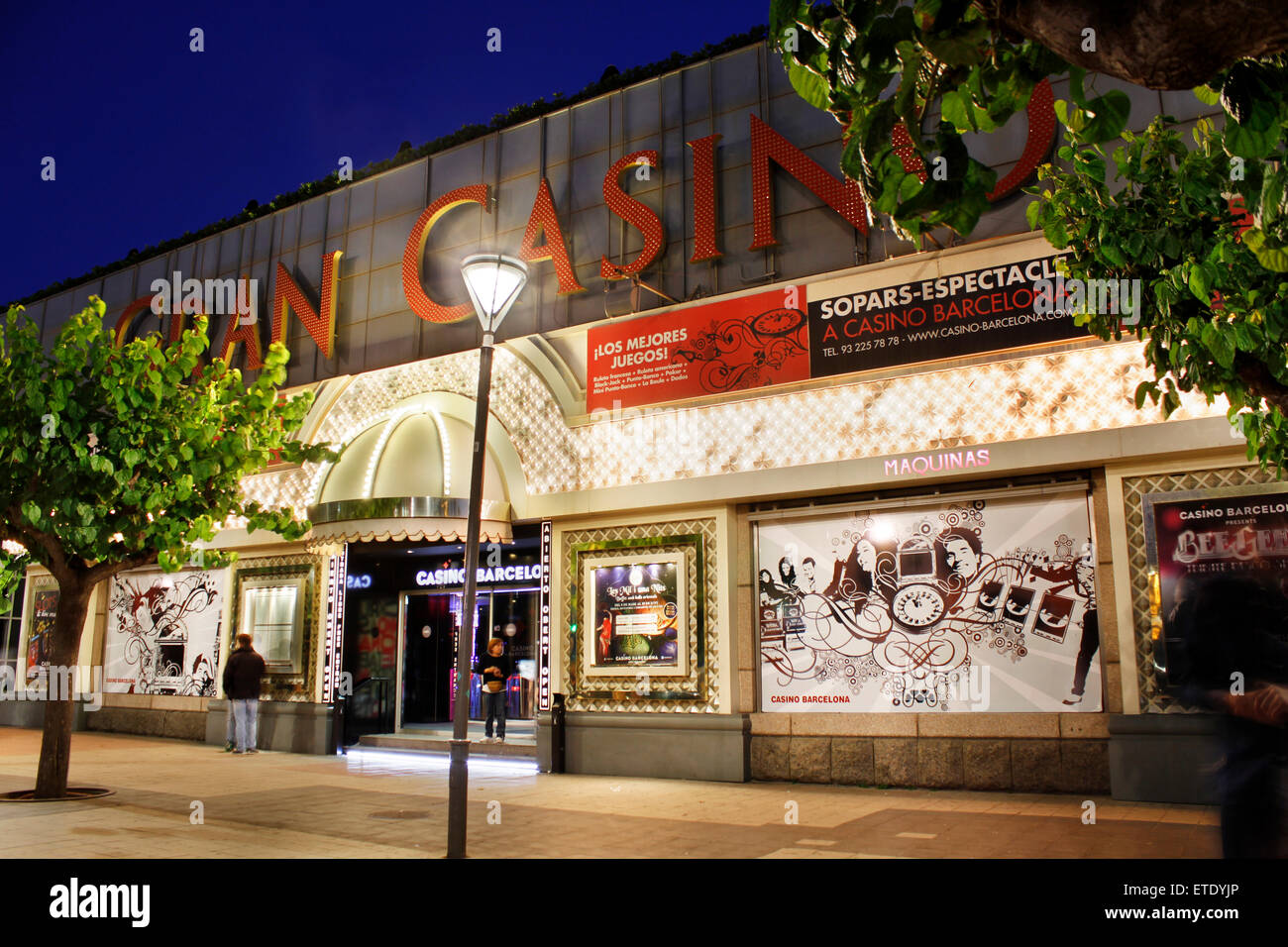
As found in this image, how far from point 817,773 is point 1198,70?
10.3 metres

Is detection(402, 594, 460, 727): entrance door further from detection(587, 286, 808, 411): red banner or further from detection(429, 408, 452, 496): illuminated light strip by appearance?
detection(587, 286, 808, 411): red banner

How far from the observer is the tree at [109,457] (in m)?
10.4

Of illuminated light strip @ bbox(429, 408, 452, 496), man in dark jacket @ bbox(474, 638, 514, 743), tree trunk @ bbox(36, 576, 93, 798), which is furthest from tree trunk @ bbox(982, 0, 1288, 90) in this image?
man in dark jacket @ bbox(474, 638, 514, 743)

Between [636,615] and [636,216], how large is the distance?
6.03 meters

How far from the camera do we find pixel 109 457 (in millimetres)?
10570

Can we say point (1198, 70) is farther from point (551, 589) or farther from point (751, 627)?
point (551, 589)

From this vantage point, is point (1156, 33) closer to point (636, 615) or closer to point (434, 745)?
point (636, 615)

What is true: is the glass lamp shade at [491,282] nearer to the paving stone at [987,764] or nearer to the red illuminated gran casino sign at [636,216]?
the red illuminated gran casino sign at [636,216]

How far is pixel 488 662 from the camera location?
655 inches

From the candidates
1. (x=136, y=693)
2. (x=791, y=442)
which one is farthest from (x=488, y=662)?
(x=136, y=693)

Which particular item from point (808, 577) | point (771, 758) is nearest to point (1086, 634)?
point (808, 577)

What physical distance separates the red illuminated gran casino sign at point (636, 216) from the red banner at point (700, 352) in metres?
0.93

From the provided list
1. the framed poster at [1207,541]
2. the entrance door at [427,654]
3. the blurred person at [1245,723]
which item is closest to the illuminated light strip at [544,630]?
the entrance door at [427,654]
